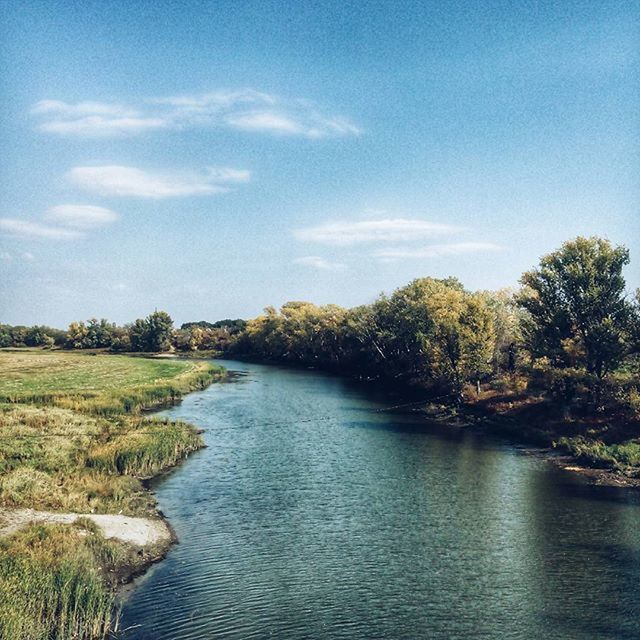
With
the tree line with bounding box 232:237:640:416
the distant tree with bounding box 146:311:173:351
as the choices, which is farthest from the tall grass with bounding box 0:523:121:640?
the distant tree with bounding box 146:311:173:351

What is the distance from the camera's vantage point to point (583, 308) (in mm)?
62156

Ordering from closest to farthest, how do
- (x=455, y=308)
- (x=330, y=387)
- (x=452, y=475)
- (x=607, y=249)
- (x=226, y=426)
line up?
(x=452, y=475)
(x=607, y=249)
(x=226, y=426)
(x=455, y=308)
(x=330, y=387)

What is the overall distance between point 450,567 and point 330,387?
3219 inches

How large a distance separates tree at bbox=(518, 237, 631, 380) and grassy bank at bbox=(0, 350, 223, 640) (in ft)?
135

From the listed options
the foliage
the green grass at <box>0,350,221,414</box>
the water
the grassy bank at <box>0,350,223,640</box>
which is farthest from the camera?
the foliage

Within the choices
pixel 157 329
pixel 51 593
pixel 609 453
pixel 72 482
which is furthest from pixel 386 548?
pixel 157 329

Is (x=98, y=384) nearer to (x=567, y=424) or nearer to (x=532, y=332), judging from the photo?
(x=532, y=332)

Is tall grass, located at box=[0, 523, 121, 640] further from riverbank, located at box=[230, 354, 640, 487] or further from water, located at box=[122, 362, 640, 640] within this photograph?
riverbank, located at box=[230, 354, 640, 487]

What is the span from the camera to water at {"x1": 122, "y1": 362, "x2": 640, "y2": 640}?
77.7 feet

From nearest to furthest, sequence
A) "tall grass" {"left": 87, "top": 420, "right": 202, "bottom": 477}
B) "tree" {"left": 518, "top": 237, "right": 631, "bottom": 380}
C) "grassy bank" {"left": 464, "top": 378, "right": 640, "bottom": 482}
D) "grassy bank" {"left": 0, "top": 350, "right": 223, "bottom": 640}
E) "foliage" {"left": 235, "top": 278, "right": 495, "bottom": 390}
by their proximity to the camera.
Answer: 1. "grassy bank" {"left": 0, "top": 350, "right": 223, "bottom": 640}
2. "tall grass" {"left": 87, "top": 420, "right": 202, "bottom": 477}
3. "grassy bank" {"left": 464, "top": 378, "right": 640, "bottom": 482}
4. "tree" {"left": 518, "top": 237, "right": 631, "bottom": 380}
5. "foliage" {"left": 235, "top": 278, "right": 495, "bottom": 390}

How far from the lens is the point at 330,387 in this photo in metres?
111

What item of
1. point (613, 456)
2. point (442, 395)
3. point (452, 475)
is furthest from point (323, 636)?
point (442, 395)

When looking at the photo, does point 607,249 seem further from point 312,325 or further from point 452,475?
point 312,325

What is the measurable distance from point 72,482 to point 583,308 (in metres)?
53.8
